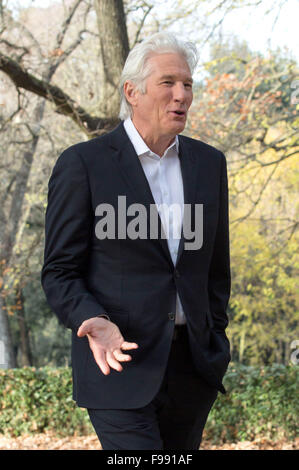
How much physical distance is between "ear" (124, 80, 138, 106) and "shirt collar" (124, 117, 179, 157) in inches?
3.5

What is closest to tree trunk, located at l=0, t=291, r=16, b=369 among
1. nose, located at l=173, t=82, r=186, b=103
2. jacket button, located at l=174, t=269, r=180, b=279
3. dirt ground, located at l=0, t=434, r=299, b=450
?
dirt ground, located at l=0, t=434, r=299, b=450

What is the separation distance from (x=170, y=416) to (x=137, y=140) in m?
1.07

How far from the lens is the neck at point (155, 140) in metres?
2.54

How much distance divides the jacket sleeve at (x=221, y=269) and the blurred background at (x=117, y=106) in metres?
0.68

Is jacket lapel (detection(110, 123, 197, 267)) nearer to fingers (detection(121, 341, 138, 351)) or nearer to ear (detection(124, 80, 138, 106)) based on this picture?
ear (detection(124, 80, 138, 106))

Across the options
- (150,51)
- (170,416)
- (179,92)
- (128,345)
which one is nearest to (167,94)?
(179,92)

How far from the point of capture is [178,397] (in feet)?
8.15

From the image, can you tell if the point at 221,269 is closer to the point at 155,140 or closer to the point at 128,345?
the point at 155,140

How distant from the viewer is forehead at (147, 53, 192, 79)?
244 cm
